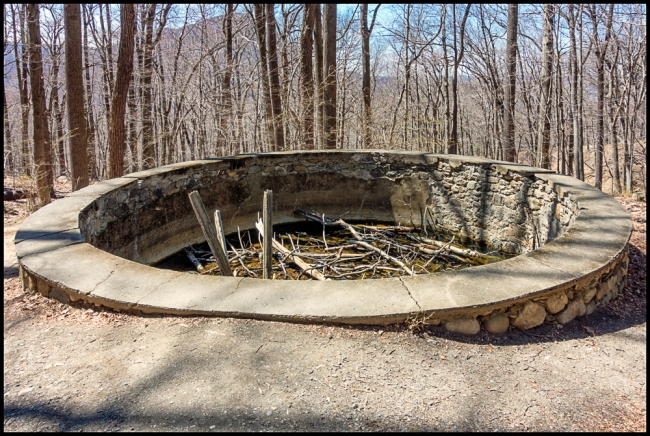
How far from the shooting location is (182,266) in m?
6.17

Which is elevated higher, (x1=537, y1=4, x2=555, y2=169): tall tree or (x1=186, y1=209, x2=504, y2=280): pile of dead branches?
(x1=537, y1=4, x2=555, y2=169): tall tree

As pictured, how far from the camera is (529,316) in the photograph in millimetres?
2820

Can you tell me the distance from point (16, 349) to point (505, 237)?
6.00 metres

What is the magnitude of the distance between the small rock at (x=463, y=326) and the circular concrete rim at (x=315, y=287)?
0.05 m

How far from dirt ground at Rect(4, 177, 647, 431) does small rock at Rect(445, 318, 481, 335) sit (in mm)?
70

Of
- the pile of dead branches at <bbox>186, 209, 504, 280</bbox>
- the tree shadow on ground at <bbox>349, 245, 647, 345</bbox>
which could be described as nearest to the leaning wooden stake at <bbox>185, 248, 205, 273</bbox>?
the pile of dead branches at <bbox>186, 209, 504, 280</bbox>

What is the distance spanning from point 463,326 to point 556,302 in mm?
707

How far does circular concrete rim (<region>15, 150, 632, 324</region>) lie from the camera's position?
8.69 ft

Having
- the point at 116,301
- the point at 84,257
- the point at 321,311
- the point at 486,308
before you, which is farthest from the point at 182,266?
the point at 486,308

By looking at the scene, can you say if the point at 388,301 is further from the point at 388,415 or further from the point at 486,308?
the point at 388,415

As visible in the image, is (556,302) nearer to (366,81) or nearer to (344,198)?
(344,198)

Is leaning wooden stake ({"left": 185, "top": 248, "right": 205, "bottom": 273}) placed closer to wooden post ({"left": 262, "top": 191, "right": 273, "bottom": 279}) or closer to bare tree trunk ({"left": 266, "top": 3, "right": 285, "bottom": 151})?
wooden post ({"left": 262, "top": 191, "right": 273, "bottom": 279})

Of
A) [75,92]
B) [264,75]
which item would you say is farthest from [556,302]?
[264,75]

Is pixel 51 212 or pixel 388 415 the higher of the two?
pixel 51 212
